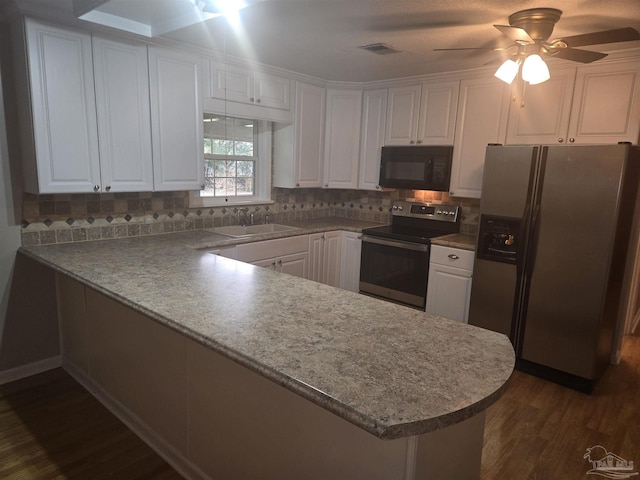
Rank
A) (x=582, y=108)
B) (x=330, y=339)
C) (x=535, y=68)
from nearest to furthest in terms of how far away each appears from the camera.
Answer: (x=330, y=339) < (x=535, y=68) < (x=582, y=108)

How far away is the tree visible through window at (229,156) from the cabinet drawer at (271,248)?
2.41ft

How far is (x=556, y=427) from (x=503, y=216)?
53.9 inches

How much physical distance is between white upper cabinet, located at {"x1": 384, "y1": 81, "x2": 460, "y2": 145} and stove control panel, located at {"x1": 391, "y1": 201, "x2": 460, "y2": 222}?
624 millimetres

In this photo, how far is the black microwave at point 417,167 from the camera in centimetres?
368

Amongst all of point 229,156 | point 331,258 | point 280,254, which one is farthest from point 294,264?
point 229,156

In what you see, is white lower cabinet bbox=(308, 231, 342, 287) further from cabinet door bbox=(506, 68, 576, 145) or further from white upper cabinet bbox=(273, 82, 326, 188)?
cabinet door bbox=(506, 68, 576, 145)

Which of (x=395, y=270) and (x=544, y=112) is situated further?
(x=395, y=270)

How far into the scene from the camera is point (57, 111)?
95.3 inches

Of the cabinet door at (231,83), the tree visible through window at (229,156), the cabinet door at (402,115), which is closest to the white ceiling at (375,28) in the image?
the cabinet door at (231,83)

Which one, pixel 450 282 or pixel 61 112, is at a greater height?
pixel 61 112

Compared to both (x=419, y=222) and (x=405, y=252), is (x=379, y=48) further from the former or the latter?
(x=419, y=222)

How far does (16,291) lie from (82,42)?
161 cm

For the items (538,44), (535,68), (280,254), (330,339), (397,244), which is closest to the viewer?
(330,339)

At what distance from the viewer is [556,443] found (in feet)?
7.50
